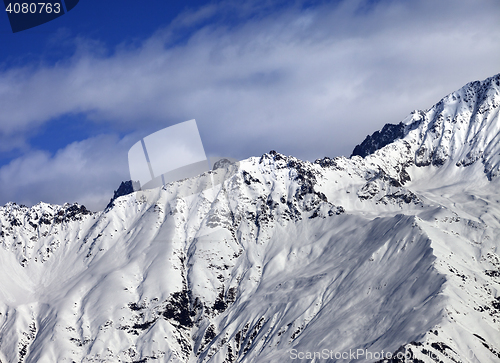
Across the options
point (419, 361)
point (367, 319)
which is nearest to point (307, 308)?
point (367, 319)

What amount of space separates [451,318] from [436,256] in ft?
136

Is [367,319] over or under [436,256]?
under

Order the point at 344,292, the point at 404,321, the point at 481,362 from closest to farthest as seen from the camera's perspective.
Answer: the point at 481,362, the point at 404,321, the point at 344,292

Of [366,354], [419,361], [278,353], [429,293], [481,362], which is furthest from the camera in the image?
[278,353]

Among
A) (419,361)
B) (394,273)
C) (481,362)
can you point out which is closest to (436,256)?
(394,273)

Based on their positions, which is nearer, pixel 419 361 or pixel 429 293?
pixel 419 361

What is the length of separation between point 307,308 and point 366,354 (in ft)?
185

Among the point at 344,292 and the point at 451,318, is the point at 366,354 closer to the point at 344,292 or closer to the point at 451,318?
the point at 451,318

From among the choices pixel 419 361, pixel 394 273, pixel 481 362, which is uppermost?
pixel 394 273

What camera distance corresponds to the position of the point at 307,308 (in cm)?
19988

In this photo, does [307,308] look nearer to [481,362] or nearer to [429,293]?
[429,293]

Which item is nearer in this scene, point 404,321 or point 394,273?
point 404,321

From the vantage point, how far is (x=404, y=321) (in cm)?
15538

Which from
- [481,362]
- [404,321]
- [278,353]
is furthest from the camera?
[278,353]
